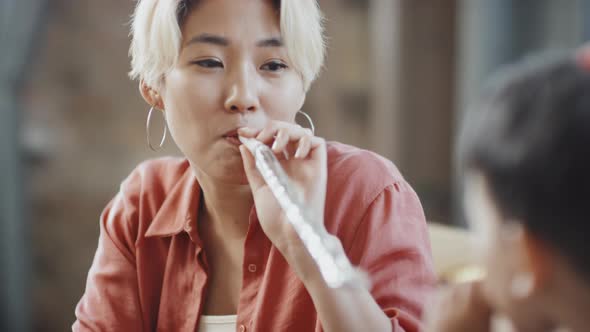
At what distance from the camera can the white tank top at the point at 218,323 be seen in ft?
4.08

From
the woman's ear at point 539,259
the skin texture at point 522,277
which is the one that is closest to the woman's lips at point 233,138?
the skin texture at point 522,277

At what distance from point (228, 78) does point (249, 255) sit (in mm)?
299

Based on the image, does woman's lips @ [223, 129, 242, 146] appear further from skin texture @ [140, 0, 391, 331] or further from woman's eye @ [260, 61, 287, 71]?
woman's eye @ [260, 61, 287, 71]

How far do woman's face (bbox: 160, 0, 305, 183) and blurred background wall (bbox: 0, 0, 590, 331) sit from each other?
6.14 ft

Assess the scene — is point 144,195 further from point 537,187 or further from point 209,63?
point 537,187

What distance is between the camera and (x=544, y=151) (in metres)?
0.58

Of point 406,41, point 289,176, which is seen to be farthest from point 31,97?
point 289,176

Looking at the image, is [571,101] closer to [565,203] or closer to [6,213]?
[565,203]

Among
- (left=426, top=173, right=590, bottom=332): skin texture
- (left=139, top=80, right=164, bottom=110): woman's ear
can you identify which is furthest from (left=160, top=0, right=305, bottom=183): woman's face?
(left=426, top=173, right=590, bottom=332): skin texture

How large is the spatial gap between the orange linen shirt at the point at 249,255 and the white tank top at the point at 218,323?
0.07 ft

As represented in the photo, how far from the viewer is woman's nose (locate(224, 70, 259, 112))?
3.76 ft

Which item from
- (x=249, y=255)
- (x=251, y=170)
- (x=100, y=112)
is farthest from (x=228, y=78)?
(x=100, y=112)

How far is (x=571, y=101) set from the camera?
0.58 metres

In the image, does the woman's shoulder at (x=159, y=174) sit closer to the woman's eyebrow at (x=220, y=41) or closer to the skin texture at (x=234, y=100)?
the skin texture at (x=234, y=100)
